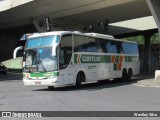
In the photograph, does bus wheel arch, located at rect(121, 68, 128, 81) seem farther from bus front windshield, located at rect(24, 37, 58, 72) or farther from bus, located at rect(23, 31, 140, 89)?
bus front windshield, located at rect(24, 37, 58, 72)

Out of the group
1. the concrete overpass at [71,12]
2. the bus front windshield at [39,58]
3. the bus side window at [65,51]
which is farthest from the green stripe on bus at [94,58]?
the concrete overpass at [71,12]

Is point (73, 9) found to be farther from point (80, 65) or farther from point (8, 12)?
point (80, 65)

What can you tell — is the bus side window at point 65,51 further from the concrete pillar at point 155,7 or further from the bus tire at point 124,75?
the concrete pillar at point 155,7

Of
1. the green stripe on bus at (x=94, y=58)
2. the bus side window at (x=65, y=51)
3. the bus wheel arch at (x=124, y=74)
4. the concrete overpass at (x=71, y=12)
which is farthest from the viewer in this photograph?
the concrete overpass at (x=71, y=12)

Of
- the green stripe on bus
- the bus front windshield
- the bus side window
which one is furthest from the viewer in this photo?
the green stripe on bus

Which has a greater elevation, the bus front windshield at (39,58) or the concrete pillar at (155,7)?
the concrete pillar at (155,7)

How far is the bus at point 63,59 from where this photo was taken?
1989 cm

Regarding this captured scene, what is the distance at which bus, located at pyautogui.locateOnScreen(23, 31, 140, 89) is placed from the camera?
1989 cm

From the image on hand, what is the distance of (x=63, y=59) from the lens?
66.3 ft

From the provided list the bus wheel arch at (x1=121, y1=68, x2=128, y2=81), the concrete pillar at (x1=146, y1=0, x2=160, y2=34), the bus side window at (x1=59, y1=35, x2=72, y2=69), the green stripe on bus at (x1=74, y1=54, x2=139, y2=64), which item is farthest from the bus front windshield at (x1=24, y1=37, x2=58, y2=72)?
the concrete pillar at (x1=146, y1=0, x2=160, y2=34)

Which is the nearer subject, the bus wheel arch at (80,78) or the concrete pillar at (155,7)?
the bus wheel arch at (80,78)

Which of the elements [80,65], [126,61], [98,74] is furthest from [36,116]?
[126,61]

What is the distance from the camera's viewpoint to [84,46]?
2227 cm

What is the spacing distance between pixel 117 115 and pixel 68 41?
10429mm
